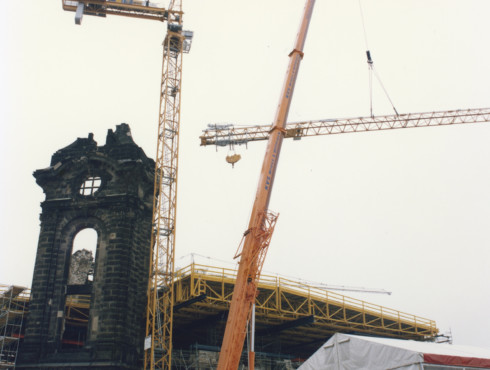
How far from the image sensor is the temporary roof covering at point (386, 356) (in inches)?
730

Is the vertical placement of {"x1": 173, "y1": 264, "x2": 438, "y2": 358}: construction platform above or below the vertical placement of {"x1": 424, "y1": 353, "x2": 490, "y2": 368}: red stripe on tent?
above

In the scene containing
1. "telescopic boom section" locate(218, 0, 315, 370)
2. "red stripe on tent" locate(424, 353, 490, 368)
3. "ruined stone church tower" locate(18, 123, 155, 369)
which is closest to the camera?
"red stripe on tent" locate(424, 353, 490, 368)

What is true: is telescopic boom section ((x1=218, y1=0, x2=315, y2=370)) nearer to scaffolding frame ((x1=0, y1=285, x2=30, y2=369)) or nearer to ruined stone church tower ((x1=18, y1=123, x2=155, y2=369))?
ruined stone church tower ((x1=18, y1=123, x2=155, y2=369))

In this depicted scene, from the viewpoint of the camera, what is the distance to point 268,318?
135 ft

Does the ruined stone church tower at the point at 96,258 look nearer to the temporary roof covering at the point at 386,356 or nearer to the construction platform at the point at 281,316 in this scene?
the construction platform at the point at 281,316

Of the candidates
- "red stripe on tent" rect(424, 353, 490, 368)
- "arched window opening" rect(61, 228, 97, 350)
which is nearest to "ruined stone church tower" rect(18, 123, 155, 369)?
"arched window opening" rect(61, 228, 97, 350)

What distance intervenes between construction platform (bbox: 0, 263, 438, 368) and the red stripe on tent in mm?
19990

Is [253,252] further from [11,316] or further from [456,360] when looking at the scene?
[11,316]

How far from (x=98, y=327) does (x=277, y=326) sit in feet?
45.4

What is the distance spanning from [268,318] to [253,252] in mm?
17144

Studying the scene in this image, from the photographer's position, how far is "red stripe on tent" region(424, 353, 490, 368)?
18.4 meters

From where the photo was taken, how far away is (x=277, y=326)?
140ft

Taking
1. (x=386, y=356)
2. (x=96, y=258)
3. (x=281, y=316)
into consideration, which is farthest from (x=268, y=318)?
(x=386, y=356)

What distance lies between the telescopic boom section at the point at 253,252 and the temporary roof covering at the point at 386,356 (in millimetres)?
3424
